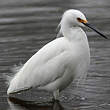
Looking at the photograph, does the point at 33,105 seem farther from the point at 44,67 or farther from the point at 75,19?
the point at 75,19

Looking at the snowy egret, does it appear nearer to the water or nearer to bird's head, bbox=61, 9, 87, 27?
bird's head, bbox=61, 9, 87, 27

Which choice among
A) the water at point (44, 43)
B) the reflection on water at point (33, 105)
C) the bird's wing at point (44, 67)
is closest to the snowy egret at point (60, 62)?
the bird's wing at point (44, 67)

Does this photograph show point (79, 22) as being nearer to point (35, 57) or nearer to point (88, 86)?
point (35, 57)

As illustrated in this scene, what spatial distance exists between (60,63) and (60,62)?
0.02 metres

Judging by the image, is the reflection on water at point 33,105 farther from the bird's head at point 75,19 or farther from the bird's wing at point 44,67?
the bird's head at point 75,19

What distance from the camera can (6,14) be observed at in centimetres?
1678

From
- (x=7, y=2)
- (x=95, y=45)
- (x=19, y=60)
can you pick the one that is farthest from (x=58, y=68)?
(x=7, y=2)

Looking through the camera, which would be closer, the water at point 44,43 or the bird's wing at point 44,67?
the bird's wing at point 44,67

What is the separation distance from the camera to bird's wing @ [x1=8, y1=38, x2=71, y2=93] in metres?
9.64

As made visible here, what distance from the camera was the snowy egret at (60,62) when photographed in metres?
9.52

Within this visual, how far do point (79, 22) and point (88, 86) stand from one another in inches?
71.1

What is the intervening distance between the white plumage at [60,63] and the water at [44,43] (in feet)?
1.18

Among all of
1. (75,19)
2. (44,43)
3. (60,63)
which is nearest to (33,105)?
(60,63)

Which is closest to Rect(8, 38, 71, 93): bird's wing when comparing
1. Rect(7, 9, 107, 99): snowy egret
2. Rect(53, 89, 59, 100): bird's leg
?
Rect(7, 9, 107, 99): snowy egret
